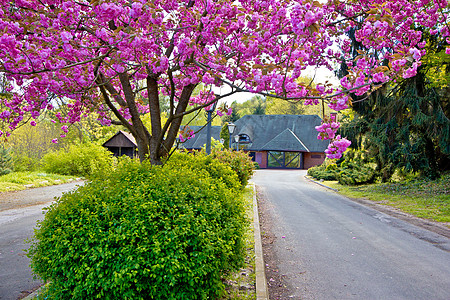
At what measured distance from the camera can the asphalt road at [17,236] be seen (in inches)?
193

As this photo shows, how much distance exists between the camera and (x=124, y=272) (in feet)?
10.2

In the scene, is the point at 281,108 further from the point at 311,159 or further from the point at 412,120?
the point at 412,120

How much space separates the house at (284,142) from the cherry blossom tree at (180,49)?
3641 cm

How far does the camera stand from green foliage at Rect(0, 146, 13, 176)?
69.6 feet

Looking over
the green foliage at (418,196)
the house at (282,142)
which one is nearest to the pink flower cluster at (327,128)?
the green foliage at (418,196)

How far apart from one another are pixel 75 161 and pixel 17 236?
17482 millimetres

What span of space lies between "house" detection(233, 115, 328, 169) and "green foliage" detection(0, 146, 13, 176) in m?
26.6

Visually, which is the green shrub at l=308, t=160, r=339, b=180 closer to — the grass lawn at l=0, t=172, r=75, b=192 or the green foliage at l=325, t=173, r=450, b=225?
the green foliage at l=325, t=173, r=450, b=225

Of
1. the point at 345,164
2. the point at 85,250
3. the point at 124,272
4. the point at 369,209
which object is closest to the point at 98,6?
the point at 85,250

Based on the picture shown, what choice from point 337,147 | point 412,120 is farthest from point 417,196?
point 337,147

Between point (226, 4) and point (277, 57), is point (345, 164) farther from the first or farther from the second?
point (226, 4)

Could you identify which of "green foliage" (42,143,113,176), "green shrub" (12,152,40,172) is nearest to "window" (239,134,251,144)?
"green foliage" (42,143,113,176)

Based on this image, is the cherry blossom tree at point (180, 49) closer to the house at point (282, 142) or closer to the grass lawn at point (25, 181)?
the grass lawn at point (25, 181)

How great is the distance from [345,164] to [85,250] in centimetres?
2470
